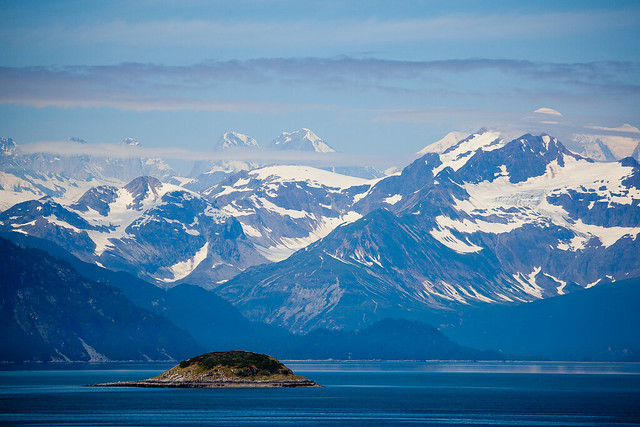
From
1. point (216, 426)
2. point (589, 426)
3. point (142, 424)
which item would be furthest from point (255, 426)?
point (589, 426)

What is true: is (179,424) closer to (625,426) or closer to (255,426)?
Answer: (255,426)

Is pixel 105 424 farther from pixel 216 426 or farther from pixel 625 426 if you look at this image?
pixel 625 426

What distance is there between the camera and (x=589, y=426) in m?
198

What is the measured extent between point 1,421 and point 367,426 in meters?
64.1

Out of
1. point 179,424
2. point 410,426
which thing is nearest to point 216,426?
point 179,424

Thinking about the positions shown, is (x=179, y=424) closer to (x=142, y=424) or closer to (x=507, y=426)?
(x=142, y=424)

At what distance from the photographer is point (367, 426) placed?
652ft

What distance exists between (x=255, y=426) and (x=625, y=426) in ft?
214

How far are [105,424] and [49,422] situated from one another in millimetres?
10446

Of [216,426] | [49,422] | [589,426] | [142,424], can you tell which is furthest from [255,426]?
[589,426]

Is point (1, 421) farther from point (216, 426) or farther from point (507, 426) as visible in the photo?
point (507, 426)

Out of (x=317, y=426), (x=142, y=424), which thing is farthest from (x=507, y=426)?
(x=142, y=424)

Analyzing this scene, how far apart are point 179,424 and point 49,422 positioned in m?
23.1

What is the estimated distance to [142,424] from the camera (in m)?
195
